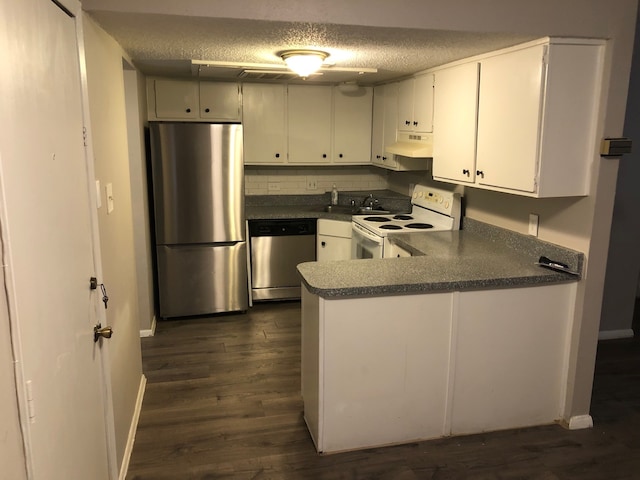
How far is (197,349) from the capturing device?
394cm

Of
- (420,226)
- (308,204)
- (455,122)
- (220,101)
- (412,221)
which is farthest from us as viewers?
(308,204)

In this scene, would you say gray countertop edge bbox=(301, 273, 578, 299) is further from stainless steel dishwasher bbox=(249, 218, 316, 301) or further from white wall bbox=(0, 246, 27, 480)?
stainless steel dishwasher bbox=(249, 218, 316, 301)

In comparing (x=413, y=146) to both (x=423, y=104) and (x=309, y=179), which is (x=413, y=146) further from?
(x=309, y=179)

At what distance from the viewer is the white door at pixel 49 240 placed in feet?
4.08

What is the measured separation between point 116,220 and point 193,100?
237cm

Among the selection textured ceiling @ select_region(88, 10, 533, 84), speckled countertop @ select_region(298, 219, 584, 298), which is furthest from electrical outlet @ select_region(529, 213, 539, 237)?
textured ceiling @ select_region(88, 10, 533, 84)

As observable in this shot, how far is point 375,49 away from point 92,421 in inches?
88.9

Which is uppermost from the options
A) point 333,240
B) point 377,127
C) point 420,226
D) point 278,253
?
point 377,127

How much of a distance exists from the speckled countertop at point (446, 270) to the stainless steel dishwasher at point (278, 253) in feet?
5.39

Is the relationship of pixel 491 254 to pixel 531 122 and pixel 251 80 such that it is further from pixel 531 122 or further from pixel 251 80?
pixel 251 80

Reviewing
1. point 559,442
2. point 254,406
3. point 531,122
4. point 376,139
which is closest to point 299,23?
Answer: point 531,122

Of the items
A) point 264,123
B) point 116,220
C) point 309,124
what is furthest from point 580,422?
point 264,123

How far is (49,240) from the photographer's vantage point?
1491 millimetres

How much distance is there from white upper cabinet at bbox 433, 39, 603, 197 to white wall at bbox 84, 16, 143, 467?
2.00m
